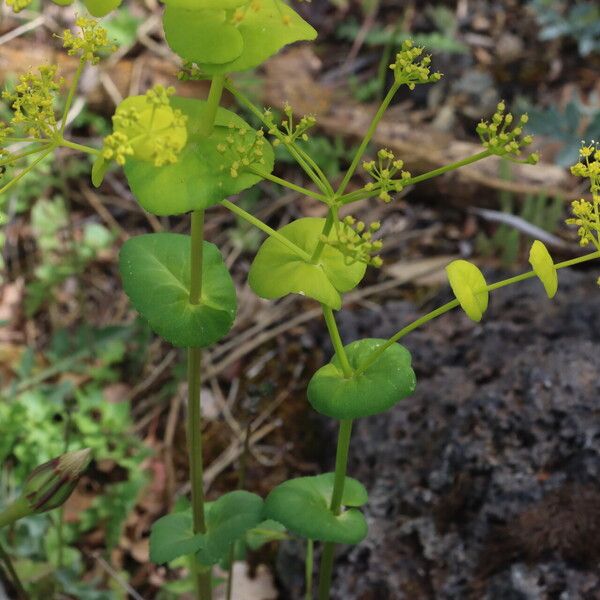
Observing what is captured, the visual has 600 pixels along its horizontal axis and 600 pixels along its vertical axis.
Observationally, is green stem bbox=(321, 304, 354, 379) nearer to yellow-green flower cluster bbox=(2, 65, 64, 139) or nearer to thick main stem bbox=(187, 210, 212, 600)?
thick main stem bbox=(187, 210, 212, 600)

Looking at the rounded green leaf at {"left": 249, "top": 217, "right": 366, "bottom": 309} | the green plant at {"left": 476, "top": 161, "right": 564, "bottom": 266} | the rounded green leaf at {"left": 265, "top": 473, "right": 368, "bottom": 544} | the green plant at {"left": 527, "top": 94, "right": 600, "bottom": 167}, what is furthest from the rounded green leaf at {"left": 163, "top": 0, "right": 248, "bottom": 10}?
the green plant at {"left": 527, "top": 94, "right": 600, "bottom": 167}

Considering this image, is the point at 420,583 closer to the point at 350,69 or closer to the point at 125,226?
the point at 125,226

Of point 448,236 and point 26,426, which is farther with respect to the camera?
point 448,236

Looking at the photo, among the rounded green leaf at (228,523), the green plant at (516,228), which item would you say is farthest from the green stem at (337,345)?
the green plant at (516,228)

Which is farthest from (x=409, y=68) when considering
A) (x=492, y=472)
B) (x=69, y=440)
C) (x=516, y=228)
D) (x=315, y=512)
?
(x=516, y=228)

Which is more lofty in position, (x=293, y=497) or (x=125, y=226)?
(x=293, y=497)

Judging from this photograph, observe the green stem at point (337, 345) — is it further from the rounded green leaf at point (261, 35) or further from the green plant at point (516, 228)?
→ the green plant at point (516, 228)

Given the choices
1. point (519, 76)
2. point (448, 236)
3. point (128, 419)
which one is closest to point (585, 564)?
point (128, 419)
